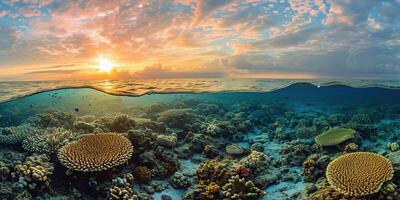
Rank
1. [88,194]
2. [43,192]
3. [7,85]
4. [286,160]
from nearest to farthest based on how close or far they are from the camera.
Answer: [43,192] → [88,194] → [286,160] → [7,85]

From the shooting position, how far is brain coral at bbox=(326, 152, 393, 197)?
7.10 metres

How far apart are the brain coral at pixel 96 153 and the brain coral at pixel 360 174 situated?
642 cm

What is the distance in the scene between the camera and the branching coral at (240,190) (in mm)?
8734

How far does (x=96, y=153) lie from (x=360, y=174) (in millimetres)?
7652

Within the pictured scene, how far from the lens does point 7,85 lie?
913 inches

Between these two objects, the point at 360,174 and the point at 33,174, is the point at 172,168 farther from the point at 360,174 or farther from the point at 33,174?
the point at 360,174

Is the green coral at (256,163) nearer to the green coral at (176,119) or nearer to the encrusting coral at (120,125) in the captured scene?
the encrusting coral at (120,125)

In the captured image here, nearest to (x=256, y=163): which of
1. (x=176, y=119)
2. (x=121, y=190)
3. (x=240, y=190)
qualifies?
(x=240, y=190)

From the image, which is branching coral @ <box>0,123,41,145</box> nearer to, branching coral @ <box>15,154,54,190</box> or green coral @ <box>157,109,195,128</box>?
branching coral @ <box>15,154,54,190</box>

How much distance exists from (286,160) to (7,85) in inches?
900

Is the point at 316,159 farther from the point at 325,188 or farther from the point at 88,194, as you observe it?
the point at 88,194

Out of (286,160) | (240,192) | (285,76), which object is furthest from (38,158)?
(285,76)

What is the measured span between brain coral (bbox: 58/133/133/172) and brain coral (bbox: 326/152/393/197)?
21.0 feet

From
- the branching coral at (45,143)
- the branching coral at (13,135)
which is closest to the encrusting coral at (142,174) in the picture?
the branching coral at (45,143)
